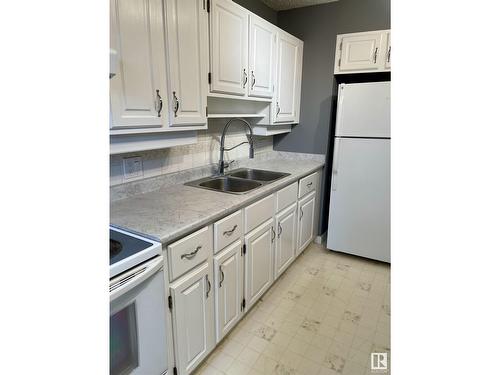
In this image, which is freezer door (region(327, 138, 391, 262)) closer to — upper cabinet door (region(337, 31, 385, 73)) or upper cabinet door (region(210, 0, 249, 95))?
upper cabinet door (region(337, 31, 385, 73))

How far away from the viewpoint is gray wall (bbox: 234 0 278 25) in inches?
99.1

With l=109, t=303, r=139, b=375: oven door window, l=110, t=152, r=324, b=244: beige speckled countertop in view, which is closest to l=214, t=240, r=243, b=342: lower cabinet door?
l=110, t=152, r=324, b=244: beige speckled countertop

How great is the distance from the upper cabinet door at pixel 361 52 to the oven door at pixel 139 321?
7.79ft

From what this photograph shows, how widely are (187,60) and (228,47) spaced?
1.48 feet

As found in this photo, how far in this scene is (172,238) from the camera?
122 cm

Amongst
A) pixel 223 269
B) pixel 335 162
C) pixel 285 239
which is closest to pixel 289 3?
pixel 335 162

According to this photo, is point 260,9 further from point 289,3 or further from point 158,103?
point 158,103

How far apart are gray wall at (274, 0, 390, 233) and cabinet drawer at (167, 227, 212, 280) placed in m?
1.91

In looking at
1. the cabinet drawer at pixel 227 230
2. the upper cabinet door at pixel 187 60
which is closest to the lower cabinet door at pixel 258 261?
the cabinet drawer at pixel 227 230

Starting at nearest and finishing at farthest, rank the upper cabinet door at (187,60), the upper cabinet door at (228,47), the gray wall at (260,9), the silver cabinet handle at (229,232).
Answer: the upper cabinet door at (187,60)
the silver cabinet handle at (229,232)
the upper cabinet door at (228,47)
the gray wall at (260,9)

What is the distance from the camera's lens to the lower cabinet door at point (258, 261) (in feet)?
6.08

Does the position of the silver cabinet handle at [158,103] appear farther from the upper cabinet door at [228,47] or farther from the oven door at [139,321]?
the oven door at [139,321]
